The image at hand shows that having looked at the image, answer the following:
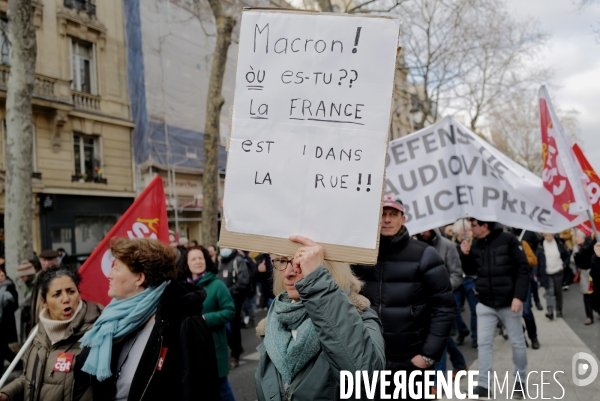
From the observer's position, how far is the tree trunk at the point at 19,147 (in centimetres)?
819

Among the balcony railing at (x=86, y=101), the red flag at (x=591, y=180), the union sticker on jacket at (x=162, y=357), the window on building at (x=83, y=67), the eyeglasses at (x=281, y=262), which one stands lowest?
the union sticker on jacket at (x=162, y=357)

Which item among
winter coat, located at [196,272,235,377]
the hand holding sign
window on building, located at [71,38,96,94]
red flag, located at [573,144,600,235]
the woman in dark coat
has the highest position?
window on building, located at [71,38,96,94]

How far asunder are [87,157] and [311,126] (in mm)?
18249

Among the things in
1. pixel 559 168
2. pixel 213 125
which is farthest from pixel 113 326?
pixel 213 125

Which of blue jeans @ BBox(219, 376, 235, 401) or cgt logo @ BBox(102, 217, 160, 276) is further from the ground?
cgt logo @ BBox(102, 217, 160, 276)

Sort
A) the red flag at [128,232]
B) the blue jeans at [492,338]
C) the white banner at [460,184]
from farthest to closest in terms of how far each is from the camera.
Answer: the blue jeans at [492,338], the white banner at [460,184], the red flag at [128,232]

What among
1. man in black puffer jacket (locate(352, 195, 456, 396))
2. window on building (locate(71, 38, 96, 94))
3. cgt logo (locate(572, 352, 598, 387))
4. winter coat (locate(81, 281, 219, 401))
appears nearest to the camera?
winter coat (locate(81, 281, 219, 401))

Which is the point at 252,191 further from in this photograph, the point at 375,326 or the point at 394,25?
the point at 394,25

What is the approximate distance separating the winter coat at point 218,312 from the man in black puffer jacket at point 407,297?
145cm

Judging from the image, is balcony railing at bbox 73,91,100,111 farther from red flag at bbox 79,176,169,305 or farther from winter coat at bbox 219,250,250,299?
red flag at bbox 79,176,169,305

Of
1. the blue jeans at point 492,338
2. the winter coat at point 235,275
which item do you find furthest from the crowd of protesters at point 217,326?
the winter coat at point 235,275

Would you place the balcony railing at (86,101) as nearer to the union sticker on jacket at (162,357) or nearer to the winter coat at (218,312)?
the winter coat at (218,312)

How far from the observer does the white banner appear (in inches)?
159

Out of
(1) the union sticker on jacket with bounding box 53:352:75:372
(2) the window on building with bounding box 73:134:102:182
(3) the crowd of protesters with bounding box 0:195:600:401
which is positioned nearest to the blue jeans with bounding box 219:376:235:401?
(3) the crowd of protesters with bounding box 0:195:600:401
